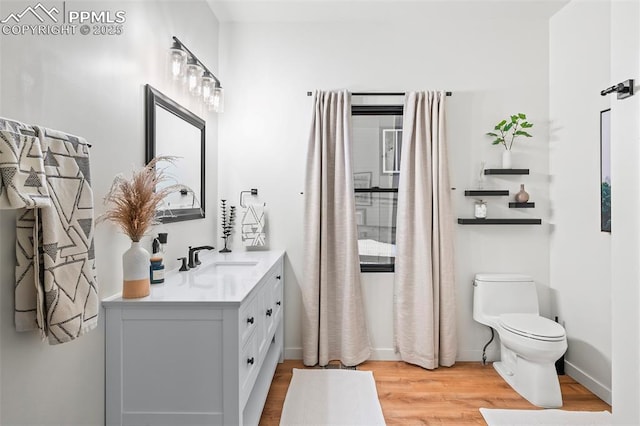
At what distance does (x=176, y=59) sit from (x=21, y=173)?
1.33 meters

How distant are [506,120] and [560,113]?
1.23 ft

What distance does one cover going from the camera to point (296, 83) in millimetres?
2854

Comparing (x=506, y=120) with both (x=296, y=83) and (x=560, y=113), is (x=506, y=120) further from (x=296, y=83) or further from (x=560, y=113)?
(x=296, y=83)

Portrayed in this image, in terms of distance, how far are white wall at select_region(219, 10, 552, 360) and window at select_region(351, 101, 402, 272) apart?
23cm

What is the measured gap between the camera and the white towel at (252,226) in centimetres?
277

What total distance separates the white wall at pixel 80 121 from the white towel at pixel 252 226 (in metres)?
0.75

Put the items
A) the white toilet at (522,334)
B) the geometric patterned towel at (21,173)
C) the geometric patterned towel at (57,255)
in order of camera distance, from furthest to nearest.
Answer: the white toilet at (522,334) → the geometric patterned towel at (57,255) → the geometric patterned towel at (21,173)

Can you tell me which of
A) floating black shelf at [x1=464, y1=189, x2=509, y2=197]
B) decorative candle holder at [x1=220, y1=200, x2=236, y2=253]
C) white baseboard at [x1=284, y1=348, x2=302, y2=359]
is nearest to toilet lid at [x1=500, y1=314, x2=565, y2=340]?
floating black shelf at [x1=464, y1=189, x2=509, y2=197]

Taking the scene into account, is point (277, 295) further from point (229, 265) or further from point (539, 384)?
point (539, 384)

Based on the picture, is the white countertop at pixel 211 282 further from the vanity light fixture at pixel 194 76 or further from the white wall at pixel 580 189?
the white wall at pixel 580 189

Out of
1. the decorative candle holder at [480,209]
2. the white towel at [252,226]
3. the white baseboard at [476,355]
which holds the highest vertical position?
the decorative candle holder at [480,209]

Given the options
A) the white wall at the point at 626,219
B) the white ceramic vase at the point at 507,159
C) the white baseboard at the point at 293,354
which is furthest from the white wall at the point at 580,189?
the white baseboard at the point at 293,354

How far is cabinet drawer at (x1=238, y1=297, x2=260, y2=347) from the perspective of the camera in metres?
1.44

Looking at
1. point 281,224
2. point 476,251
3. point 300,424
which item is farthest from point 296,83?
point 300,424
